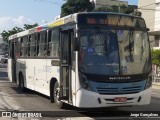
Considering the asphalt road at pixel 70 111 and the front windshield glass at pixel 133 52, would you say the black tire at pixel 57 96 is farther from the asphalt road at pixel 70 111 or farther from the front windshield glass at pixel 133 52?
the front windshield glass at pixel 133 52

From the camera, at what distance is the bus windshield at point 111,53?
1055cm

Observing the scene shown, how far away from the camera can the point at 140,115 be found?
454 inches

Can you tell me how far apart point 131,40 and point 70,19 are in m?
1.94

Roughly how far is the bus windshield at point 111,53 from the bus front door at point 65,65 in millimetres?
961

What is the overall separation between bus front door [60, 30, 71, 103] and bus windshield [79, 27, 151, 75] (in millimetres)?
961

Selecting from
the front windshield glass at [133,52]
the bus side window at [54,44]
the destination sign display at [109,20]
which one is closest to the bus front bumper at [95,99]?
the front windshield glass at [133,52]

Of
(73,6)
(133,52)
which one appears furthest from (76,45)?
(73,6)

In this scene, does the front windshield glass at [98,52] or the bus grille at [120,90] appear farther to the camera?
the front windshield glass at [98,52]

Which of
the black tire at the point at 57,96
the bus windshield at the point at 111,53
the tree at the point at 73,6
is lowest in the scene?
the black tire at the point at 57,96

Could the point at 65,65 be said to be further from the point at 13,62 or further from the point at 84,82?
the point at 13,62

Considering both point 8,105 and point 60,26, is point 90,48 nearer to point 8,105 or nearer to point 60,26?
point 60,26

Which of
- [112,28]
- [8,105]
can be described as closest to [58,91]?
[8,105]

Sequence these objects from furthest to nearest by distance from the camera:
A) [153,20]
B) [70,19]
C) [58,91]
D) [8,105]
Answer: [153,20]
[8,105]
[58,91]
[70,19]

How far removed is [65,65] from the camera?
465 inches
